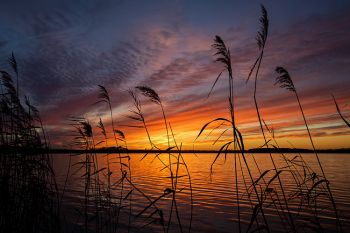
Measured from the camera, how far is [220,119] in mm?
4555

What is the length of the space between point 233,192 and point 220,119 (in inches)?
751

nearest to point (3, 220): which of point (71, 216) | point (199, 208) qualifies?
point (71, 216)

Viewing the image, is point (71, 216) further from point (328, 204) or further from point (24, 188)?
point (328, 204)

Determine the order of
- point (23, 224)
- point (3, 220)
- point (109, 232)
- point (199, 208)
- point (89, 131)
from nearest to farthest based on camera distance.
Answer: point (3, 220), point (23, 224), point (89, 131), point (109, 232), point (199, 208)

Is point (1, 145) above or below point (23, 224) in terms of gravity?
above

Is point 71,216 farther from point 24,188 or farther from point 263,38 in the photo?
point 263,38

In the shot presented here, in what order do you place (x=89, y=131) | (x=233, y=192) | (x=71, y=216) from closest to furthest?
(x=89, y=131) < (x=71, y=216) < (x=233, y=192)

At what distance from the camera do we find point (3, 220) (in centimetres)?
570

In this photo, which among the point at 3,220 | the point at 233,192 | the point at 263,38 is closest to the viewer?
the point at 263,38

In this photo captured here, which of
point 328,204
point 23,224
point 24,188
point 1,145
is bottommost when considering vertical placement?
point 328,204

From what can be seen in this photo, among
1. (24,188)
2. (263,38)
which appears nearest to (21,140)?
(24,188)

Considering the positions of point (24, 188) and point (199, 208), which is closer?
point (24, 188)

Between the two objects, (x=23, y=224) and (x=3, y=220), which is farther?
(x=23, y=224)

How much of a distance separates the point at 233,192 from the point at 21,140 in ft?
60.5
